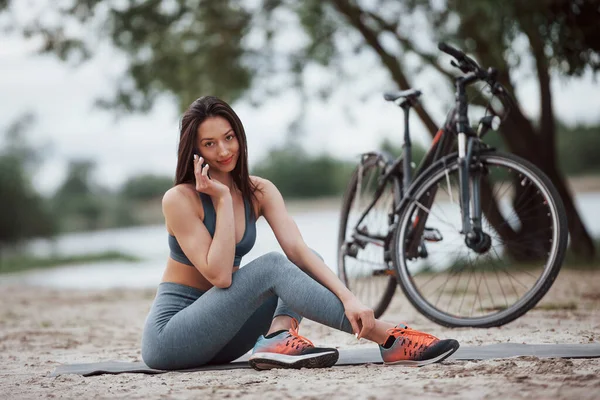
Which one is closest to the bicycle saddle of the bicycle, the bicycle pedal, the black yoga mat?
the bicycle

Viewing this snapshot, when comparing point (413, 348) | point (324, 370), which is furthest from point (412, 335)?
point (324, 370)

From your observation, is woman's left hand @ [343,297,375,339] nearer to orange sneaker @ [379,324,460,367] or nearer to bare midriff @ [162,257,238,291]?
orange sneaker @ [379,324,460,367]

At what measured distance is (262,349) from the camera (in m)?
3.04

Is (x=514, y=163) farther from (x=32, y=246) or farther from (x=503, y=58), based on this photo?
(x=32, y=246)

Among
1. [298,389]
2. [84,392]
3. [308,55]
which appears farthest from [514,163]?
[308,55]

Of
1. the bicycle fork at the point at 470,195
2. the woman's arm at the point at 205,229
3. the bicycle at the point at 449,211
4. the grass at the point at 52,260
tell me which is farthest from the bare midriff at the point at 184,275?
the grass at the point at 52,260

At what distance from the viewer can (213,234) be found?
313 cm

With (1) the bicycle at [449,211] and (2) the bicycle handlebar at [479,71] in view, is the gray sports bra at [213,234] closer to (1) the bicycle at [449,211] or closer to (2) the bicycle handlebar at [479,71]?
(1) the bicycle at [449,211]

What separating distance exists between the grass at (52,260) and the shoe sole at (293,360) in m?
13.4

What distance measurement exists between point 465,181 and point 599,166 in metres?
17.4

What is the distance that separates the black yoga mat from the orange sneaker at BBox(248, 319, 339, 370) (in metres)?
0.13

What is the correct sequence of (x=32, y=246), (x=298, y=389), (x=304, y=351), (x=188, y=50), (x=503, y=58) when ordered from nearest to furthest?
(x=298, y=389), (x=304, y=351), (x=503, y=58), (x=188, y=50), (x=32, y=246)

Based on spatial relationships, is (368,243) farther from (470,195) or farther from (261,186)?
(261,186)

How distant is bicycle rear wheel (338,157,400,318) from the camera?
4.48 metres
